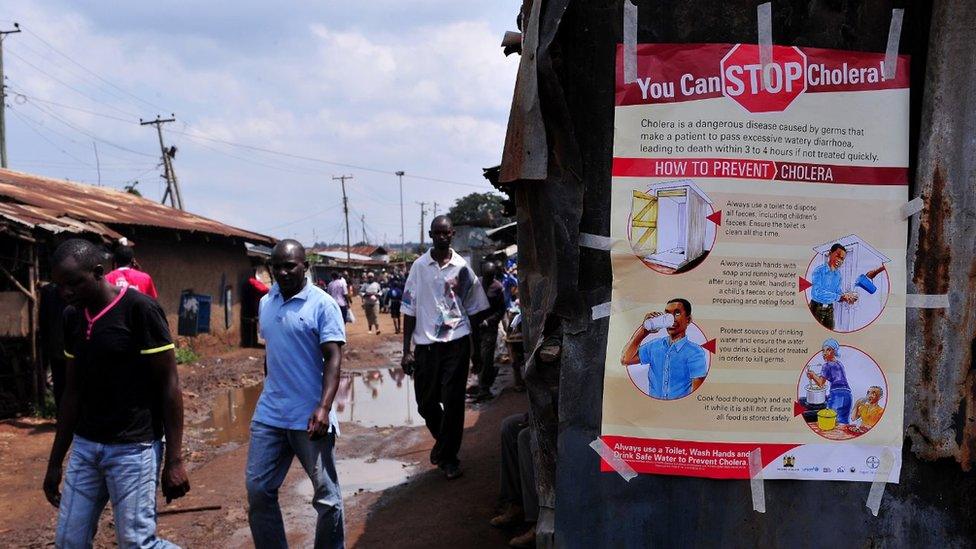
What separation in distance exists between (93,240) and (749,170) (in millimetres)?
10011

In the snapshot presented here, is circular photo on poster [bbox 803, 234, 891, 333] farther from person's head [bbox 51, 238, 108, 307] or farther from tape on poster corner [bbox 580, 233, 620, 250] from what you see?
person's head [bbox 51, 238, 108, 307]

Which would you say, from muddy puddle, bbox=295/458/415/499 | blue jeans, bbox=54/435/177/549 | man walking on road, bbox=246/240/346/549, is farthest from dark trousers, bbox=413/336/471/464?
blue jeans, bbox=54/435/177/549

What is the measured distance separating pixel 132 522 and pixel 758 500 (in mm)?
2561

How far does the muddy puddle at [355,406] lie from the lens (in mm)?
8281

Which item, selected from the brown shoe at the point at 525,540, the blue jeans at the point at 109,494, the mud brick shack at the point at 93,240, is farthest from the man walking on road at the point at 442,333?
the mud brick shack at the point at 93,240

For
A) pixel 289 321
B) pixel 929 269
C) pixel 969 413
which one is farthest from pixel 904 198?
pixel 289 321

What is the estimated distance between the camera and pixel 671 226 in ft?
7.68

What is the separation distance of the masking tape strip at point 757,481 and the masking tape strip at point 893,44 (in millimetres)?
1311

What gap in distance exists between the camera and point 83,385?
322cm

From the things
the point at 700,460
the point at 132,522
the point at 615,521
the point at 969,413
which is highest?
the point at 969,413

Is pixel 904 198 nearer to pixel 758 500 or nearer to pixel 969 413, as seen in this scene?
pixel 969 413

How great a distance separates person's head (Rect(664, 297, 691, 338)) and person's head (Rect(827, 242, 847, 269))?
0.49 meters

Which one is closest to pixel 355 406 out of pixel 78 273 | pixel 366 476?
pixel 366 476

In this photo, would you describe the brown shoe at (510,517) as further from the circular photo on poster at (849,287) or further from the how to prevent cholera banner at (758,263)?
the circular photo on poster at (849,287)
